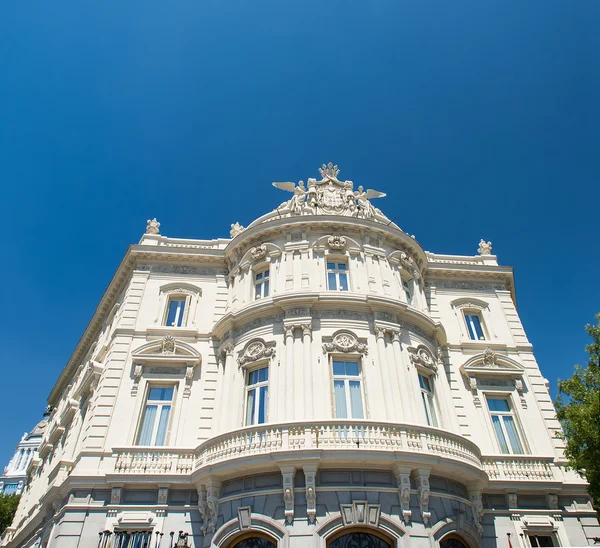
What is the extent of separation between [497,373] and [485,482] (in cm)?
637

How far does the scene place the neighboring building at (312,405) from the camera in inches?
597

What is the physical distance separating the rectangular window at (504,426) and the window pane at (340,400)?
8094 mm

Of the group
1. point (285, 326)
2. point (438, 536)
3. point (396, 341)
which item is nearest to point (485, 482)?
point (438, 536)

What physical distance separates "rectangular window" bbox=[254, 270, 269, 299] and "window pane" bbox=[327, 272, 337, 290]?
9.91 feet

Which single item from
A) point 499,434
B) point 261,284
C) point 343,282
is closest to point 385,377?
point 343,282

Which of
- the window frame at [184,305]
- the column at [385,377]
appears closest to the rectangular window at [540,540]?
the column at [385,377]

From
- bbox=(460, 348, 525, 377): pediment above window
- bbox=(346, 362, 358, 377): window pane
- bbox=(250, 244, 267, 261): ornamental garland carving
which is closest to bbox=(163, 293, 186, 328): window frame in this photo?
bbox=(250, 244, 267, 261): ornamental garland carving

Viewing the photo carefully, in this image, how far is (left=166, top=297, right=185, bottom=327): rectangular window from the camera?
23425 mm

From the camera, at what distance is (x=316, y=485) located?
15.0m

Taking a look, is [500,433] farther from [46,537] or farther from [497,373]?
[46,537]

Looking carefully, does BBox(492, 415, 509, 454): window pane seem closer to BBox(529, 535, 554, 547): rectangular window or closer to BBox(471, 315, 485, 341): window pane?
BBox(529, 535, 554, 547): rectangular window

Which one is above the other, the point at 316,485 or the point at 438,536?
the point at 316,485

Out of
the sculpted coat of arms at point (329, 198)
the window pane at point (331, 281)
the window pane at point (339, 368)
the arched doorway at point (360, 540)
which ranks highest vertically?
the sculpted coat of arms at point (329, 198)

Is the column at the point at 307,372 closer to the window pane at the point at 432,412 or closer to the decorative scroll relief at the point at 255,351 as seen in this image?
the decorative scroll relief at the point at 255,351
